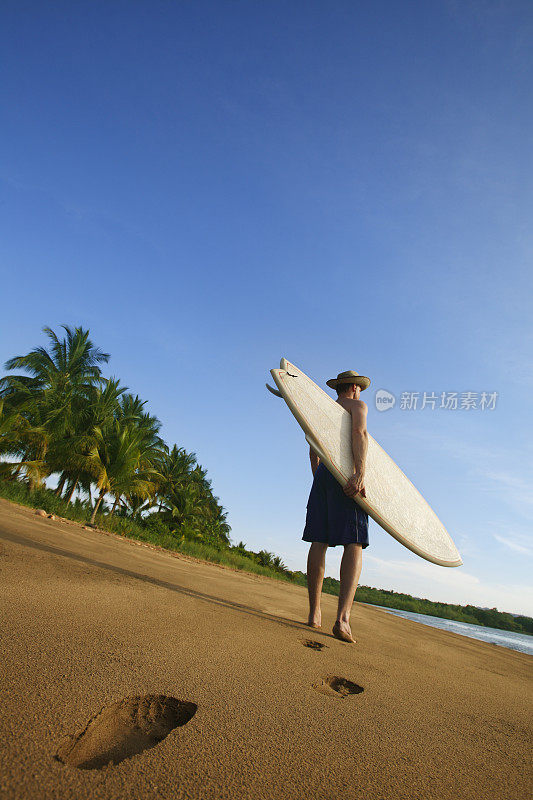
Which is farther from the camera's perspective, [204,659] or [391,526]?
[391,526]

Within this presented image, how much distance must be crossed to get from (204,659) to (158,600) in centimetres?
83

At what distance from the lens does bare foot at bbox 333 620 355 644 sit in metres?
2.19

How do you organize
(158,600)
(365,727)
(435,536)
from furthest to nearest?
(435,536) → (158,600) → (365,727)

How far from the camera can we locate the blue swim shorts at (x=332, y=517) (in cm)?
249

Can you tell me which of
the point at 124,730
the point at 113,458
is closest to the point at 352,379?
the point at 124,730


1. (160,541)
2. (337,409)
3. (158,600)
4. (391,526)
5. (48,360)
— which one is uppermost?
(48,360)

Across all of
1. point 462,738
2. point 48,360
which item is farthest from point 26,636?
point 48,360

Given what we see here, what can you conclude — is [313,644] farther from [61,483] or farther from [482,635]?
[61,483]

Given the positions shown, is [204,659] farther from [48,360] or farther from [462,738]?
[48,360]

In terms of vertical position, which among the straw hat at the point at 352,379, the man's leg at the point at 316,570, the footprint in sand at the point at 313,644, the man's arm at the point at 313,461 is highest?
the straw hat at the point at 352,379

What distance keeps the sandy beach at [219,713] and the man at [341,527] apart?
50 centimetres

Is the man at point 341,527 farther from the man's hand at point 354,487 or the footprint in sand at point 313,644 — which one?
the footprint in sand at point 313,644

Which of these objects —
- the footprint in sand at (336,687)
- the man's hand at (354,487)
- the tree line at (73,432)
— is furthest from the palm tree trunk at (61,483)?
the footprint in sand at (336,687)

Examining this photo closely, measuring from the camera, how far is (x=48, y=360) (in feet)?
61.2
